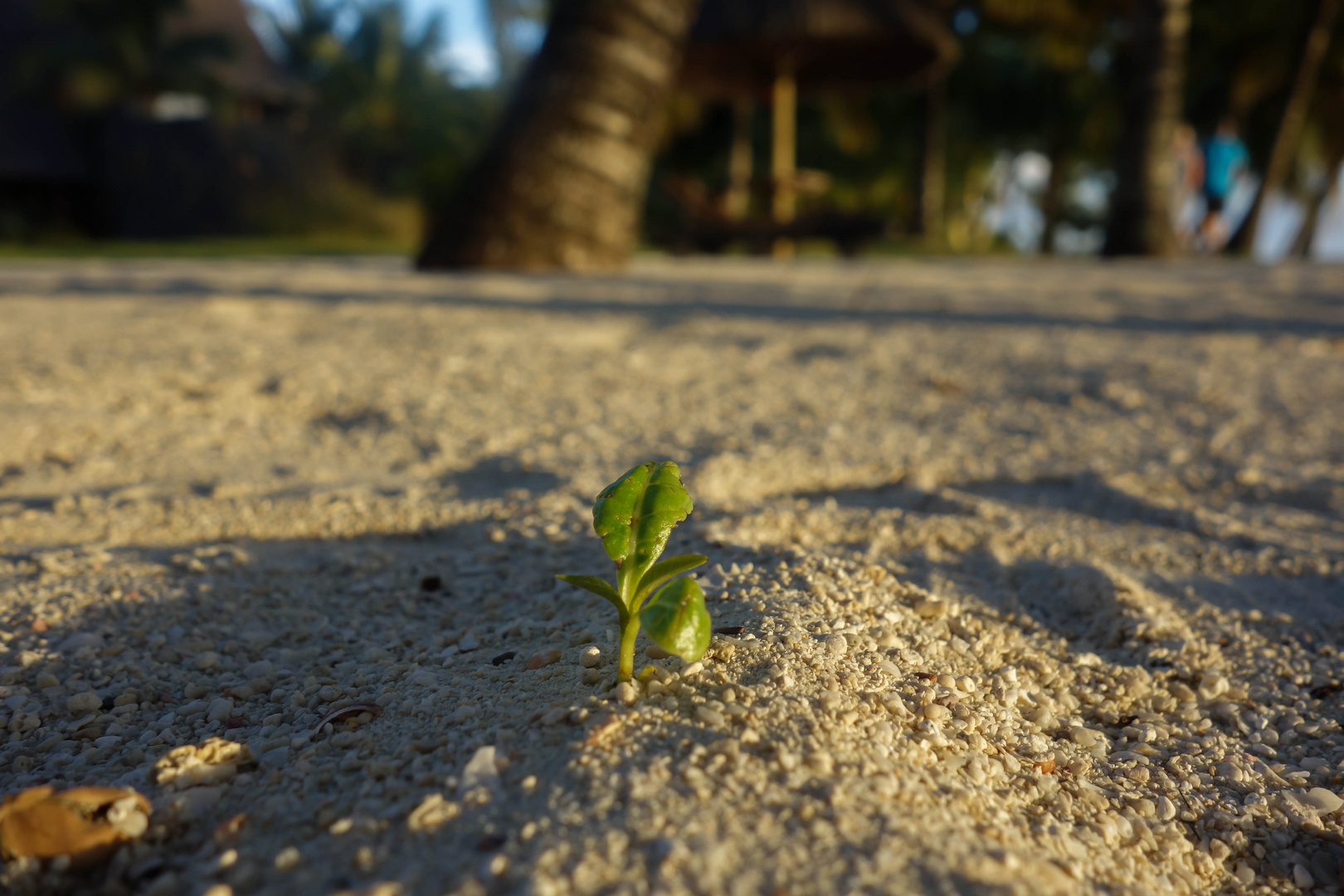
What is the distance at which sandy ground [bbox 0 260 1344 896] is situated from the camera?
818 mm

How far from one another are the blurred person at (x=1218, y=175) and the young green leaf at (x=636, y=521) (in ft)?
33.3

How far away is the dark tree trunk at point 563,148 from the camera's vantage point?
15.6 feet

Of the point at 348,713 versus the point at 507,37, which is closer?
the point at 348,713

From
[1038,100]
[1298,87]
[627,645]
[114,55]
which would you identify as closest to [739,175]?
[1298,87]

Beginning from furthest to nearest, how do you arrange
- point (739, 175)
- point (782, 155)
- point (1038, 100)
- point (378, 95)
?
point (378, 95)
point (1038, 100)
point (739, 175)
point (782, 155)

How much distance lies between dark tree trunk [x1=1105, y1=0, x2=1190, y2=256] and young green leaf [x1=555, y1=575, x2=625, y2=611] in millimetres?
6999

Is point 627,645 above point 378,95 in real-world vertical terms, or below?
below

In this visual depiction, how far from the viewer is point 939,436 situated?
222 centimetres

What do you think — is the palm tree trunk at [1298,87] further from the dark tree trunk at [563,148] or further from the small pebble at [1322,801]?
the small pebble at [1322,801]

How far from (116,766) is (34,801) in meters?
0.17

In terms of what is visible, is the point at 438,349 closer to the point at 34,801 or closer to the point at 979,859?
the point at 34,801

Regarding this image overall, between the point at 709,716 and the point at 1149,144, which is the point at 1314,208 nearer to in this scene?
the point at 1149,144

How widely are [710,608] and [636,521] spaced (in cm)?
28

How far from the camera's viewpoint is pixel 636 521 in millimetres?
991
